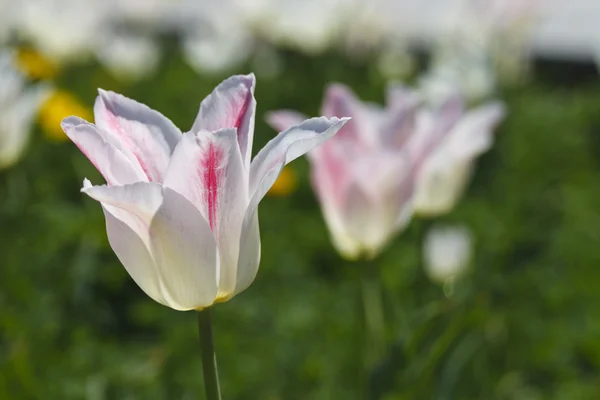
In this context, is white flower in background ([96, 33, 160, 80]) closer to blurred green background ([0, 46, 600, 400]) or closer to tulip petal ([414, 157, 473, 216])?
blurred green background ([0, 46, 600, 400])

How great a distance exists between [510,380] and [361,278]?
66 centimetres

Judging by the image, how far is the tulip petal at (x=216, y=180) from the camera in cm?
60

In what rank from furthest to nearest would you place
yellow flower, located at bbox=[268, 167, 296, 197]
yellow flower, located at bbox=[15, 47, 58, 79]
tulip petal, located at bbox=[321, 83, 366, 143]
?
1. yellow flower, located at bbox=[15, 47, 58, 79]
2. yellow flower, located at bbox=[268, 167, 296, 197]
3. tulip petal, located at bbox=[321, 83, 366, 143]

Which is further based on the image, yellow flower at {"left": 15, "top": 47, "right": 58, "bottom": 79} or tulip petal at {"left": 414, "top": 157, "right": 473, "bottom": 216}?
yellow flower at {"left": 15, "top": 47, "right": 58, "bottom": 79}

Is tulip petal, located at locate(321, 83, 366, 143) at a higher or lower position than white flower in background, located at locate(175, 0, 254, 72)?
higher

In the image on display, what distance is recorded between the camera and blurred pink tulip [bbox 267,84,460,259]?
1.03 metres

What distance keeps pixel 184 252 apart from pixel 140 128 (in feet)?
0.31

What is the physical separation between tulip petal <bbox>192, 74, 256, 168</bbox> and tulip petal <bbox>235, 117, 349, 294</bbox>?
21 millimetres

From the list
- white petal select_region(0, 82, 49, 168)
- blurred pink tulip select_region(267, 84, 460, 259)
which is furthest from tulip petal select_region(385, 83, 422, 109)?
white petal select_region(0, 82, 49, 168)

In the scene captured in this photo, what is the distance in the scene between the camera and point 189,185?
62 cm

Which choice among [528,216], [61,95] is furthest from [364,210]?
[61,95]

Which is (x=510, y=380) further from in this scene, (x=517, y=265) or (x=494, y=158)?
(x=494, y=158)

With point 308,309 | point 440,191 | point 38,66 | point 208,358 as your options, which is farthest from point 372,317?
point 38,66

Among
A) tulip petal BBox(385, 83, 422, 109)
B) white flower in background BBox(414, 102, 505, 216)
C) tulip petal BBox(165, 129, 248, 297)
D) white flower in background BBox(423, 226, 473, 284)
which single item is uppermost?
tulip petal BBox(165, 129, 248, 297)
